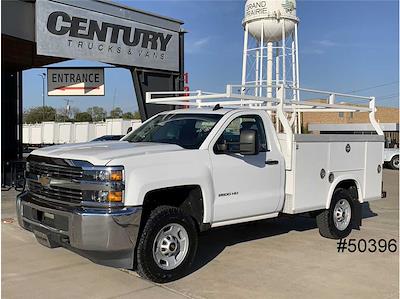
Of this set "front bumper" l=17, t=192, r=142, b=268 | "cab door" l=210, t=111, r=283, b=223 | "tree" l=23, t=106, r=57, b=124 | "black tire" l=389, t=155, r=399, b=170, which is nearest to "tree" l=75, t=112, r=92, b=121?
"tree" l=23, t=106, r=57, b=124

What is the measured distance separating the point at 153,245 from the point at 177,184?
28.0 inches

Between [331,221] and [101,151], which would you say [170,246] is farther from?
[331,221]

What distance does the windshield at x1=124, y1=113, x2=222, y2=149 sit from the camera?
6.28 meters

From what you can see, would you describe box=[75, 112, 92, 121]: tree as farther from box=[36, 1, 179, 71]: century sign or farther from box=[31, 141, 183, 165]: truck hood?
box=[31, 141, 183, 165]: truck hood

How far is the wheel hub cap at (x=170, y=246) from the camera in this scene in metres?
5.52

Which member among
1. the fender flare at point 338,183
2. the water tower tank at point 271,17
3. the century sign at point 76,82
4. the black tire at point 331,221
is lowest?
the black tire at point 331,221

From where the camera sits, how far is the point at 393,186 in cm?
1734

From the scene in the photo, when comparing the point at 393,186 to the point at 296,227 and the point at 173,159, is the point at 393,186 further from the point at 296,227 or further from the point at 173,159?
the point at 173,159

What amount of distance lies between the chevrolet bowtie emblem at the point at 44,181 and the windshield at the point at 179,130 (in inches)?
61.0

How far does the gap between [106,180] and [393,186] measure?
47.6 feet

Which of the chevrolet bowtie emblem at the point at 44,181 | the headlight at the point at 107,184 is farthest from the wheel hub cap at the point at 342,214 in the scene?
the chevrolet bowtie emblem at the point at 44,181

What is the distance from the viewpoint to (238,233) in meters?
8.03

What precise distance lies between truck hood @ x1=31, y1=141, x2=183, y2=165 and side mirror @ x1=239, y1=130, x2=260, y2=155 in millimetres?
793

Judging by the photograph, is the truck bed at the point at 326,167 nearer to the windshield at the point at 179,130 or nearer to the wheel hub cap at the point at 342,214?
the wheel hub cap at the point at 342,214
